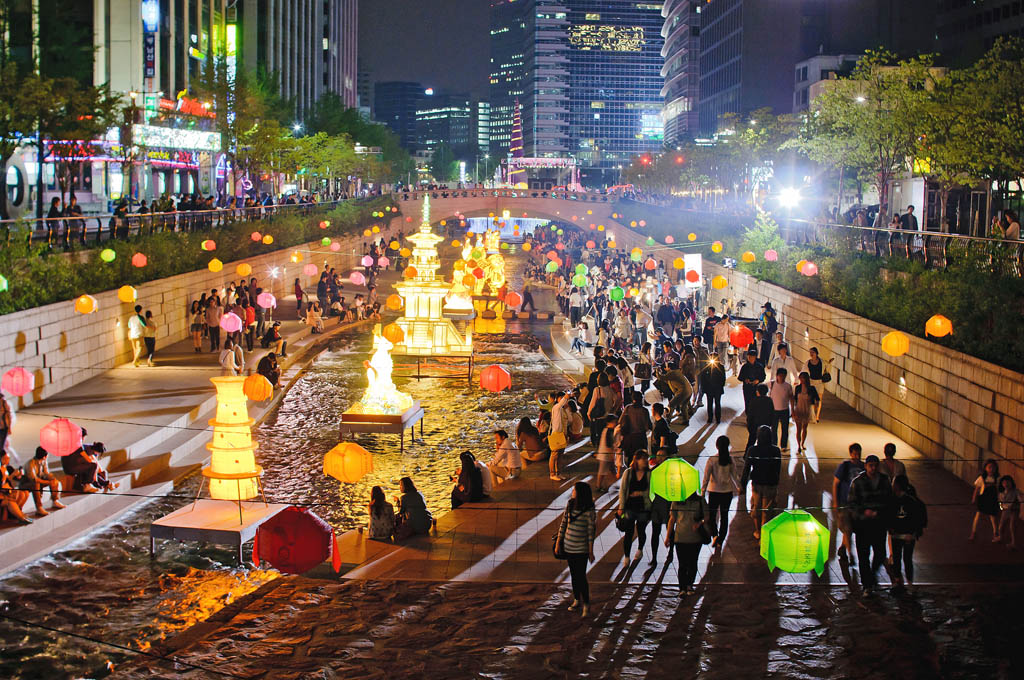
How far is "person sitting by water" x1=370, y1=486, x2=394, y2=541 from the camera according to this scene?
11820 mm

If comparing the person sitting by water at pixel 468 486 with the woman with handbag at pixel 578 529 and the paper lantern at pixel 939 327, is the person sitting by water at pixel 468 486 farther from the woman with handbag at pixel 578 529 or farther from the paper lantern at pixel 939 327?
the paper lantern at pixel 939 327

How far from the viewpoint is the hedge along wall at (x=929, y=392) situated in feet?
42.0

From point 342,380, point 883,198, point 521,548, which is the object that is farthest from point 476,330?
point 521,548

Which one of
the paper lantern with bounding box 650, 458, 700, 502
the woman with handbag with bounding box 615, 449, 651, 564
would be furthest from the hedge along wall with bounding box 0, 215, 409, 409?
the paper lantern with bounding box 650, 458, 700, 502

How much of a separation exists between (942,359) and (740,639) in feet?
24.2

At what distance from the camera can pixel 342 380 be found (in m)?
24.3

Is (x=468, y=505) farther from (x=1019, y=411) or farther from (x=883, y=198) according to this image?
(x=883, y=198)

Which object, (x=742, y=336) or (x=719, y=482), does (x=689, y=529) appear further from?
(x=742, y=336)

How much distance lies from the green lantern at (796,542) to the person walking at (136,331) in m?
17.1

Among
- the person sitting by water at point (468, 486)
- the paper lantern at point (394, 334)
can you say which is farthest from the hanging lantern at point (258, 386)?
the paper lantern at point (394, 334)

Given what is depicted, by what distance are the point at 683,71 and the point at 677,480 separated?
397 feet

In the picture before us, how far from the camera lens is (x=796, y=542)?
8672 millimetres

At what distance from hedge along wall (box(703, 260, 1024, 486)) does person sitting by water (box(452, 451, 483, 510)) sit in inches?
246

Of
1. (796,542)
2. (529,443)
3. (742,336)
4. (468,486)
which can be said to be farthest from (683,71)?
(796,542)
